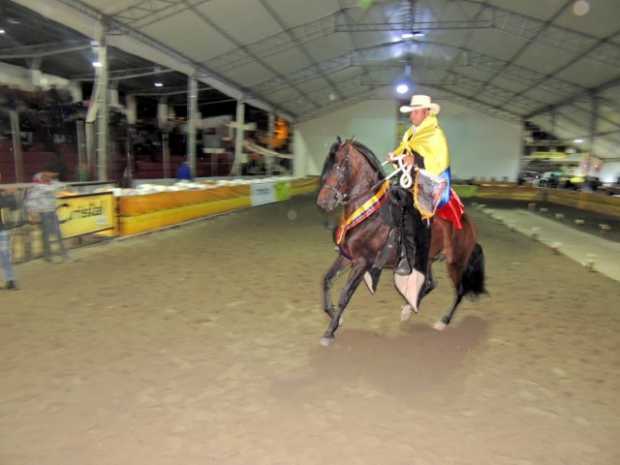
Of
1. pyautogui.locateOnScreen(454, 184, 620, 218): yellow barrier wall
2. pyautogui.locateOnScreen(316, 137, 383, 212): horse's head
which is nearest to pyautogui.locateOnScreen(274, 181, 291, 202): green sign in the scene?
pyautogui.locateOnScreen(454, 184, 620, 218): yellow barrier wall

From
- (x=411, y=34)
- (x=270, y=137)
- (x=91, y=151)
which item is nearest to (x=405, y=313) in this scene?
(x=91, y=151)

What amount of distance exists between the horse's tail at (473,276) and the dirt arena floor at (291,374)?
0.45 m

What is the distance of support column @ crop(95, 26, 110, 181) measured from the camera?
1203 centimetres

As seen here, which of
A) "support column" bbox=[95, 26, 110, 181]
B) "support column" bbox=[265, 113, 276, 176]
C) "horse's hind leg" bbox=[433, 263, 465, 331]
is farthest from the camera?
"support column" bbox=[265, 113, 276, 176]

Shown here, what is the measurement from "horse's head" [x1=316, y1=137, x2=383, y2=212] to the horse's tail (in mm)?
1750

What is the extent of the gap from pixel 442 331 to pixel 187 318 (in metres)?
3.14

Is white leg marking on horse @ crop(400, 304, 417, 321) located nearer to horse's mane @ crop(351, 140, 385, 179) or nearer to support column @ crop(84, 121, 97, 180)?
horse's mane @ crop(351, 140, 385, 179)

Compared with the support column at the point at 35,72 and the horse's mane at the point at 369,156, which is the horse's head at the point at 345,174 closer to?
the horse's mane at the point at 369,156

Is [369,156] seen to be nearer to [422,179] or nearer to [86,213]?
[422,179]

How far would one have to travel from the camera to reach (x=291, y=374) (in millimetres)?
4016

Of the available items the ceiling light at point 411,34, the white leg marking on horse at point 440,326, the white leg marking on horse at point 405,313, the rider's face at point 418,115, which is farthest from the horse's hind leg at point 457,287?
the ceiling light at point 411,34

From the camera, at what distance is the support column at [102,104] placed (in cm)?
1203

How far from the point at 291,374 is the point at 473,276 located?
272 cm

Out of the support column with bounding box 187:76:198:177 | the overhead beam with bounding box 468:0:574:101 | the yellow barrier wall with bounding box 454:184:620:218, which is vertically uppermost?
the overhead beam with bounding box 468:0:574:101
